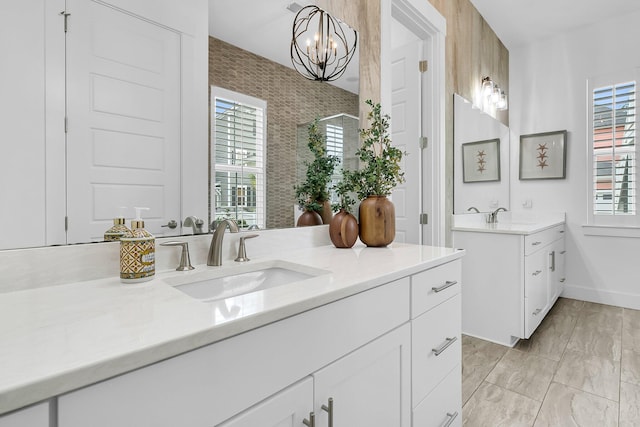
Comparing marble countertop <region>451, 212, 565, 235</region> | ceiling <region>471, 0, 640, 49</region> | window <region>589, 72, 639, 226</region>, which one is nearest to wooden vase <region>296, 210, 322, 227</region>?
marble countertop <region>451, 212, 565, 235</region>

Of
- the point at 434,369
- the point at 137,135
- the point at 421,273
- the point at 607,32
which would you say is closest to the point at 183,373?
the point at 137,135

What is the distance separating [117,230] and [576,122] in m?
4.18

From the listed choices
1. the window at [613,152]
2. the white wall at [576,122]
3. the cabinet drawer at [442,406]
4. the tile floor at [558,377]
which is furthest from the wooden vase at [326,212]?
the window at [613,152]

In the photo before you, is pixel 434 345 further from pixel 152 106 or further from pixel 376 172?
pixel 152 106

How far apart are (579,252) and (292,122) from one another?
358 cm

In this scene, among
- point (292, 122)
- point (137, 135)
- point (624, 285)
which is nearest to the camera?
point (137, 135)

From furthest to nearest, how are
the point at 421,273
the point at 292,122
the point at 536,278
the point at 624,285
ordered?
the point at 624,285 < the point at 536,278 < the point at 292,122 < the point at 421,273

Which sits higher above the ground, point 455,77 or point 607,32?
point 607,32

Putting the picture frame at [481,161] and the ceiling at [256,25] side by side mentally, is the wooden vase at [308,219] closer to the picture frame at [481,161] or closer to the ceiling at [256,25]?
the ceiling at [256,25]

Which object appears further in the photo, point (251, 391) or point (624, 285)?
point (624, 285)

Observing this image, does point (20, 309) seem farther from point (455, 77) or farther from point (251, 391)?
point (455, 77)

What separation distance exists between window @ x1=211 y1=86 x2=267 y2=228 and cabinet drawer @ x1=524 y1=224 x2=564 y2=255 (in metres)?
1.99

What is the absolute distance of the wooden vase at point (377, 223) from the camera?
58.6 inches

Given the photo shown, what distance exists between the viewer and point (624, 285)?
3217 mm
